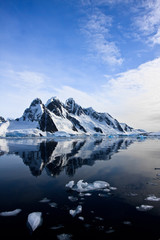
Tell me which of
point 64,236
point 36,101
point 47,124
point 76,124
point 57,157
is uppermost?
point 36,101

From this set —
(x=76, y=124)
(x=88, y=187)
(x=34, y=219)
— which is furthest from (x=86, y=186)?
(x=76, y=124)

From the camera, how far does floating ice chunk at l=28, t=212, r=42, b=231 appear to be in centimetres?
659

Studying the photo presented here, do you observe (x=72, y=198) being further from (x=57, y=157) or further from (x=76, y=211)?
(x=57, y=157)

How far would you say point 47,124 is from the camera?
143m

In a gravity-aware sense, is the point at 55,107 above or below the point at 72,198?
above

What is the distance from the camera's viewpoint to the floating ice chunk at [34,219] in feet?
21.6

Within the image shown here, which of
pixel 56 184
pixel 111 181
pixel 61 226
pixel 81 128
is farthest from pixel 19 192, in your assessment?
pixel 81 128

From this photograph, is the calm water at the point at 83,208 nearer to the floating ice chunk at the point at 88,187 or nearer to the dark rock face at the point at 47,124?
the floating ice chunk at the point at 88,187

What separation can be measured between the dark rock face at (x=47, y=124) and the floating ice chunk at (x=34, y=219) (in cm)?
13378

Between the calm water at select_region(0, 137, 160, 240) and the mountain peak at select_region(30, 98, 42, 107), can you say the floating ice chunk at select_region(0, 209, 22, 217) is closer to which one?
the calm water at select_region(0, 137, 160, 240)

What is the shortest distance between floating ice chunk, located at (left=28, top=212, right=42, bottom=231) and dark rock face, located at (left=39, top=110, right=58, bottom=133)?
133780 millimetres

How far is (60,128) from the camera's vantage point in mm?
149375

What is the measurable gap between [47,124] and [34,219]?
138734mm

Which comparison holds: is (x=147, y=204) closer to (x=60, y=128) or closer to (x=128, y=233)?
(x=128, y=233)
